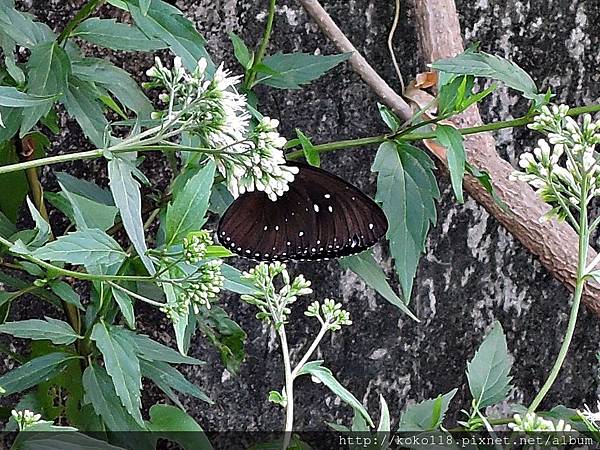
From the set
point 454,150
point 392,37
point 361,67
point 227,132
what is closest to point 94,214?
point 227,132

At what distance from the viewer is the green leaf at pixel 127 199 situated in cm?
56

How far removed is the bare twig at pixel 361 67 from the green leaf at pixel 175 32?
1.09ft

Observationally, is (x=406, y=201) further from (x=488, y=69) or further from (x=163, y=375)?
(x=163, y=375)

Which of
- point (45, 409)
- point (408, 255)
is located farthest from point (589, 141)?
point (45, 409)

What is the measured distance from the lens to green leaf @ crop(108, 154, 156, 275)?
22.2 inches

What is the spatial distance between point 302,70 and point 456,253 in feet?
1.73

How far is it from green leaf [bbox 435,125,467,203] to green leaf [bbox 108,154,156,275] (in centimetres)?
31

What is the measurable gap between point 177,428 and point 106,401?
13 cm

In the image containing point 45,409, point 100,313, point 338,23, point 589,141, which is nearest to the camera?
point 589,141

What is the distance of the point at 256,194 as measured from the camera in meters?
0.83

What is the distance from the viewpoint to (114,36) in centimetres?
77

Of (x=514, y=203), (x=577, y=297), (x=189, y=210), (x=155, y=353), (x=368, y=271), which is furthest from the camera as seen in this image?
(x=514, y=203)

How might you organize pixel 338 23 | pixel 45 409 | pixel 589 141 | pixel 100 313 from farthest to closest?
pixel 338 23 < pixel 45 409 < pixel 100 313 < pixel 589 141

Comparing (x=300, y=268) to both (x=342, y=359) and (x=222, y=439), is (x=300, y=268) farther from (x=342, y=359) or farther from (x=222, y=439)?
(x=222, y=439)
